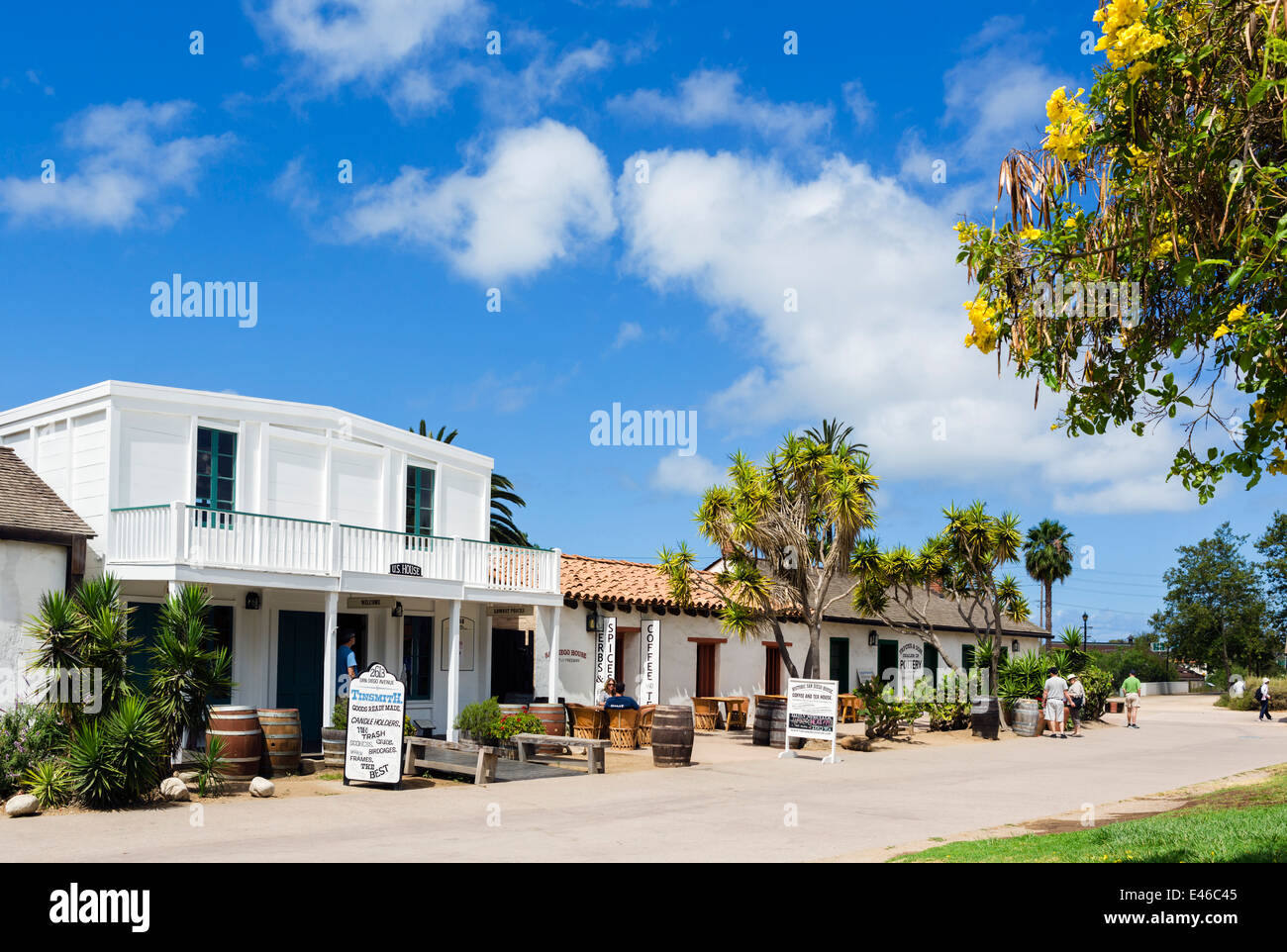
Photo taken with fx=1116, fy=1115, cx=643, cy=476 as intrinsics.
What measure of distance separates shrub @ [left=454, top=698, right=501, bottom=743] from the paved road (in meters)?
2.70

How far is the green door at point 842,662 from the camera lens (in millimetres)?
32750

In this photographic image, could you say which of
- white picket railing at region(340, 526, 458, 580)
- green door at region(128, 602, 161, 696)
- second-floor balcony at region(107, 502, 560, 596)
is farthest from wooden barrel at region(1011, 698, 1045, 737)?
→ green door at region(128, 602, 161, 696)

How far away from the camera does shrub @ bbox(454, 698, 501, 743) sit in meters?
18.3

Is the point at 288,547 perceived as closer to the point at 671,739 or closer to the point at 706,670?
the point at 671,739

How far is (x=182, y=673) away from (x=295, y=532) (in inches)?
155

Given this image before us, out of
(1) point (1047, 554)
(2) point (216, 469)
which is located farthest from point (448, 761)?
(1) point (1047, 554)

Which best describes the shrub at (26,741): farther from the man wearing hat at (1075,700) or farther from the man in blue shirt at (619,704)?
the man wearing hat at (1075,700)

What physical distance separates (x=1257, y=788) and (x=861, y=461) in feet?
33.9

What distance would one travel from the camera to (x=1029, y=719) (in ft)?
92.7

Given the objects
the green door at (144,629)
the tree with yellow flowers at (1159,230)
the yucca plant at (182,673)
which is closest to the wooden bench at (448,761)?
the yucca plant at (182,673)
